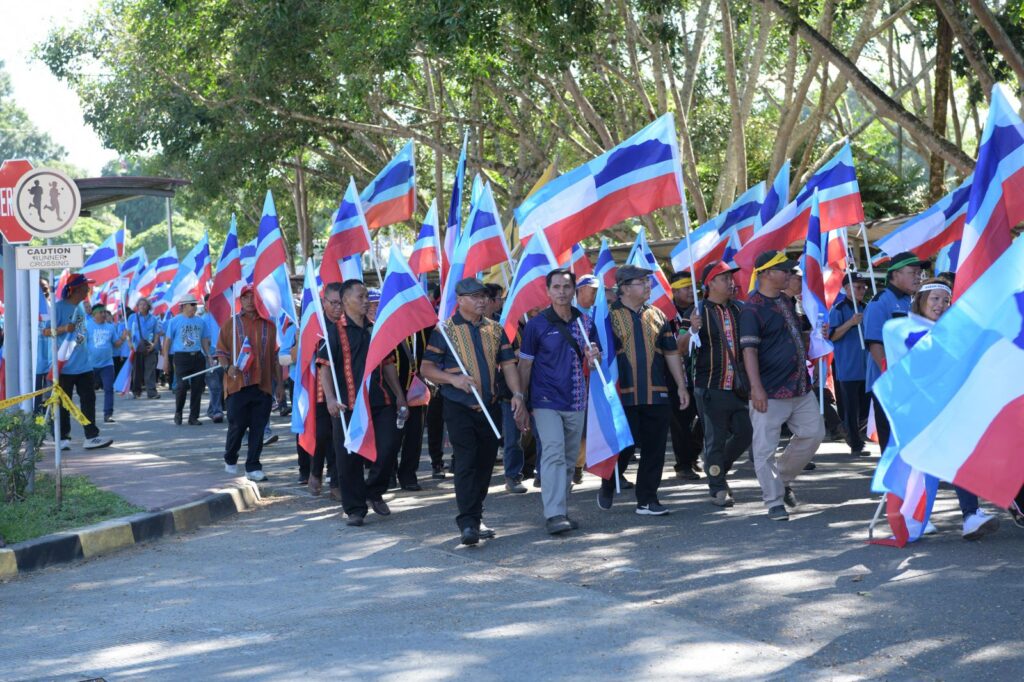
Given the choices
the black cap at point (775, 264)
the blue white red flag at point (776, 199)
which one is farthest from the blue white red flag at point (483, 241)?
the blue white red flag at point (776, 199)

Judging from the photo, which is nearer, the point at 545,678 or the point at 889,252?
the point at 545,678

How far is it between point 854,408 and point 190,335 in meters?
9.63

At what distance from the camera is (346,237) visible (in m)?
10.9

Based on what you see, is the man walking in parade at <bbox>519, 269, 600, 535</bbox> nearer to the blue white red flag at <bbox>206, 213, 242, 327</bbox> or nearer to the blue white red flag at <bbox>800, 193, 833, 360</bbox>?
the blue white red flag at <bbox>800, 193, 833, 360</bbox>

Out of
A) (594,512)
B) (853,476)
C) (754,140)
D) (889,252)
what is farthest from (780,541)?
(754,140)

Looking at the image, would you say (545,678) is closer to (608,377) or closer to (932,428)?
(932,428)

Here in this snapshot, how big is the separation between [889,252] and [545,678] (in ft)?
22.1

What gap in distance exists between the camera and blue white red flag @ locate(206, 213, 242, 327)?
13203 millimetres

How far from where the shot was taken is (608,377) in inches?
366

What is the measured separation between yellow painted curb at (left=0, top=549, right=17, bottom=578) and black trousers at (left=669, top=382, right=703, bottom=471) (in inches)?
220

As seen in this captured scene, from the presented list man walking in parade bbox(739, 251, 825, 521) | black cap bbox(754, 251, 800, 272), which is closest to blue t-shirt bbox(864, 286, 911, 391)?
black cap bbox(754, 251, 800, 272)

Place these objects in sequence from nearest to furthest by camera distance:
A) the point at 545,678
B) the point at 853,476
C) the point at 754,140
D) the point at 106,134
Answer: the point at 545,678 < the point at 853,476 < the point at 754,140 < the point at 106,134

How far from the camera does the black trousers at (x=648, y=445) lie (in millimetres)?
9180

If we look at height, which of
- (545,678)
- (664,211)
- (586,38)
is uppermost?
(586,38)
